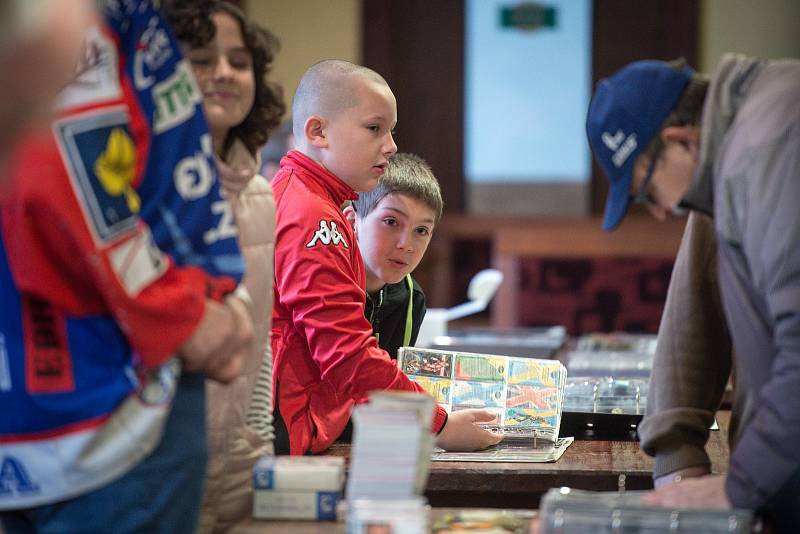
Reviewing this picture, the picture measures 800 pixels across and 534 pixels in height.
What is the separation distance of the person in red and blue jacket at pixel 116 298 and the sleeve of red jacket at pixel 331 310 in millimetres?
784

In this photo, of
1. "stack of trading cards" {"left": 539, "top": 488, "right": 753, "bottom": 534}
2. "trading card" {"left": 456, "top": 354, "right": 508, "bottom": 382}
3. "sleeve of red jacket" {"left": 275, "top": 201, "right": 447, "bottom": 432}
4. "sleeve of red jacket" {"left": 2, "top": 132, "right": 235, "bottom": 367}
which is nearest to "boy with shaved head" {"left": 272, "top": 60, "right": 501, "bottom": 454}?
"sleeve of red jacket" {"left": 275, "top": 201, "right": 447, "bottom": 432}

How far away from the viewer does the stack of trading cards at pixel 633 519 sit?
158cm

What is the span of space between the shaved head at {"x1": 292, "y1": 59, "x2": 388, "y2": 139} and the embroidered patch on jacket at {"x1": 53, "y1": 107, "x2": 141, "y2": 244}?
46.5 inches

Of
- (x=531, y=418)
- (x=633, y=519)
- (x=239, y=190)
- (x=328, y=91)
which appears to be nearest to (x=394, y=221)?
(x=328, y=91)

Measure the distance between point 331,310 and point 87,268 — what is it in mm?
993

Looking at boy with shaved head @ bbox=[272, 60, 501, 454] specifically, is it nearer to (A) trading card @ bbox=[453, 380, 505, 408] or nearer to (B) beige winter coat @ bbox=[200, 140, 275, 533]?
(A) trading card @ bbox=[453, 380, 505, 408]

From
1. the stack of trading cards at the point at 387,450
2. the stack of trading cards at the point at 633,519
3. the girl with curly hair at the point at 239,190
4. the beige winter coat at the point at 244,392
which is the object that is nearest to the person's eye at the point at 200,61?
the girl with curly hair at the point at 239,190

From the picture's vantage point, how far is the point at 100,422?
141 centimetres

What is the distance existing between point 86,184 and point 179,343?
22 centimetres

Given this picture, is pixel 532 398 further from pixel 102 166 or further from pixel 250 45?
pixel 102 166

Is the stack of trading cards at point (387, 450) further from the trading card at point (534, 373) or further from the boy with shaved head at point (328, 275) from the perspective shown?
the trading card at point (534, 373)

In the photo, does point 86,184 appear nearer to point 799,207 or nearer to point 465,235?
point 799,207

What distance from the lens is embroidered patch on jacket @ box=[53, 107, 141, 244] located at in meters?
1.32

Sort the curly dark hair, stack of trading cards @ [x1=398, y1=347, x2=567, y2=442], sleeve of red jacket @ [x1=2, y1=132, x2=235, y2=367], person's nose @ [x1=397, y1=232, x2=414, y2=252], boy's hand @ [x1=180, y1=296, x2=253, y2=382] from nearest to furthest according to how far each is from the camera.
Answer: sleeve of red jacket @ [x1=2, y1=132, x2=235, y2=367] < boy's hand @ [x1=180, y1=296, x2=253, y2=382] < the curly dark hair < stack of trading cards @ [x1=398, y1=347, x2=567, y2=442] < person's nose @ [x1=397, y1=232, x2=414, y2=252]
